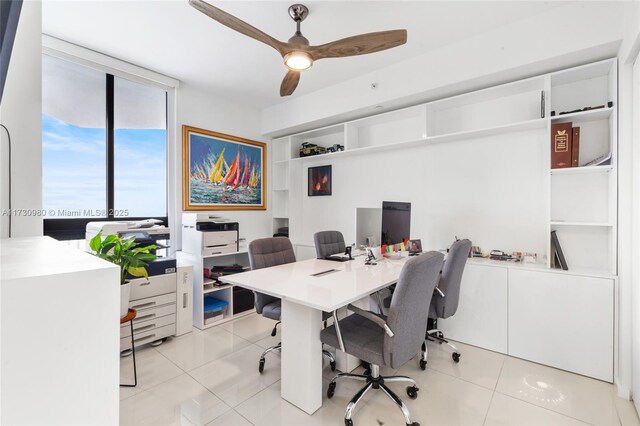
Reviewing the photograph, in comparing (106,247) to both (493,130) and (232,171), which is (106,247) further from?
(493,130)

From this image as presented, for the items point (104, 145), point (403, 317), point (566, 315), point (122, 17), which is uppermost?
point (122, 17)

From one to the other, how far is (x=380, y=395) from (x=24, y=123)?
266cm

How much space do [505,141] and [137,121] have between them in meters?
3.95

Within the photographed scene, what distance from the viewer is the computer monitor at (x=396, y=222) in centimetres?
299

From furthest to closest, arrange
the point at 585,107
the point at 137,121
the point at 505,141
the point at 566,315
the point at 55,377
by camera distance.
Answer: the point at 137,121
the point at 505,141
the point at 585,107
the point at 566,315
the point at 55,377

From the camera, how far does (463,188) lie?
3176 millimetres

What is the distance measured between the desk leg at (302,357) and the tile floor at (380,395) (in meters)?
0.09

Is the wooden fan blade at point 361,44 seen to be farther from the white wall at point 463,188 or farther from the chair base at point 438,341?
the chair base at point 438,341

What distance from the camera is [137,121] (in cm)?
338

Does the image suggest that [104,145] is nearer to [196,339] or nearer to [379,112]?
[196,339]

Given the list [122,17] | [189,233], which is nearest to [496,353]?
[189,233]

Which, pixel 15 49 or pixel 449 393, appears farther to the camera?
pixel 449 393

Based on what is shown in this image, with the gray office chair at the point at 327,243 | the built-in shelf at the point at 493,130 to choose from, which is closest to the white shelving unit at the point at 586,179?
the built-in shelf at the point at 493,130

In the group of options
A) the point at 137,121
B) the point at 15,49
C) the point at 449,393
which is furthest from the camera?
the point at 137,121
